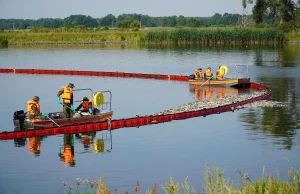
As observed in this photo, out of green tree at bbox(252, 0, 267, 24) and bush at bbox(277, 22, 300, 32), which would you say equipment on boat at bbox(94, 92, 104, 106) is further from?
green tree at bbox(252, 0, 267, 24)

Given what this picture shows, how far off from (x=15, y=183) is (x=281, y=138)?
458 inches

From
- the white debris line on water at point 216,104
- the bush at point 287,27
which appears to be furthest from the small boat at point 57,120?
the bush at point 287,27

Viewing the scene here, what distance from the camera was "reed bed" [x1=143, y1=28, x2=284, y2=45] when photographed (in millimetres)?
94438

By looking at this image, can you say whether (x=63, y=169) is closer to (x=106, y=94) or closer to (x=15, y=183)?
(x=15, y=183)

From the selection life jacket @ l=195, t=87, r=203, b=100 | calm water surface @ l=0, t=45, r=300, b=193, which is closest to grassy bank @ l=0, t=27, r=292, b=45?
calm water surface @ l=0, t=45, r=300, b=193

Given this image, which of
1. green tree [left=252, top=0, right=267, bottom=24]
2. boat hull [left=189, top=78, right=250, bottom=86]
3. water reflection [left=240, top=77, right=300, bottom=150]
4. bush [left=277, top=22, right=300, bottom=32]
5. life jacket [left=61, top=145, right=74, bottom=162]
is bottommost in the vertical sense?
life jacket [left=61, top=145, right=74, bottom=162]

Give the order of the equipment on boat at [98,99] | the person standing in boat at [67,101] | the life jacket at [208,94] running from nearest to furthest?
the person standing in boat at [67,101], the equipment on boat at [98,99], the life jacket at [208,94]

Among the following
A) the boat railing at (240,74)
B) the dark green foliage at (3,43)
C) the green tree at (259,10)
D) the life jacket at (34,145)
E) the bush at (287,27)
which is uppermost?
the green tree at (259,10)

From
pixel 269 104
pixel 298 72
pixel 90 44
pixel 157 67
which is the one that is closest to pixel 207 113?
pixel 269 104

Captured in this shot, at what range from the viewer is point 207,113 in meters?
32.4

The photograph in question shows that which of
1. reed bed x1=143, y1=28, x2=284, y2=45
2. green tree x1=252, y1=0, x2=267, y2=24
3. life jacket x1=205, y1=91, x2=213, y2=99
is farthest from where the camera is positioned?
green tree x1=252, y1=0, x2=267, y2=24

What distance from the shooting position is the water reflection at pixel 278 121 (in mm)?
26625

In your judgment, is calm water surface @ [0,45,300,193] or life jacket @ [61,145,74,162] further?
life jacket @ [61,145,74,162]

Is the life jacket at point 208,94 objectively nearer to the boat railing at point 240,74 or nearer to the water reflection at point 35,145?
the boat railing at point 240,74
